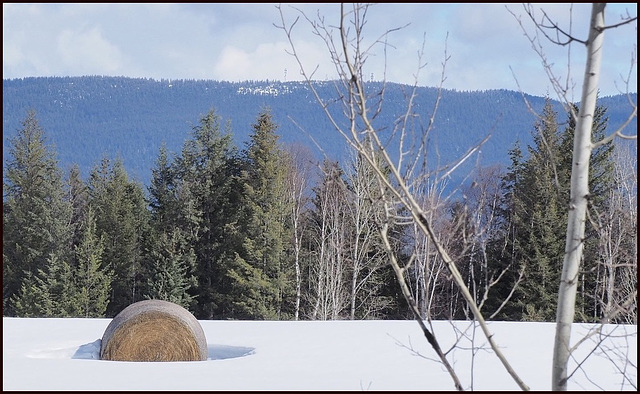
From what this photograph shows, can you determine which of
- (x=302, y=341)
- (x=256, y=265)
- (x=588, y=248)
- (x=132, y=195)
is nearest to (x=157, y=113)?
(x=132, y=195)

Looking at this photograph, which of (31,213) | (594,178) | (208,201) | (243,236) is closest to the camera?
(594,178)

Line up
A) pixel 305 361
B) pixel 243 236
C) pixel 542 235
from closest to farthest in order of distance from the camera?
pixel 305 361 < pixel 542 235 < pixel 243 236

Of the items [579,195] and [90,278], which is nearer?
[579,195]

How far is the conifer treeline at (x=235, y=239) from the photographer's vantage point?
17469 mm

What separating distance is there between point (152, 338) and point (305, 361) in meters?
1.72

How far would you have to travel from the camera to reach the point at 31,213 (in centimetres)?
1964

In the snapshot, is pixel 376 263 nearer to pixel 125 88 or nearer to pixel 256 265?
pixel 256 265

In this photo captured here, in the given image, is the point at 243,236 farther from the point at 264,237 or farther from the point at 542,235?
the point at 542,235

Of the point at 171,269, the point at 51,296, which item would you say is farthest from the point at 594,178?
the point at 51,296

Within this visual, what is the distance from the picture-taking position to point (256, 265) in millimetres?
19109

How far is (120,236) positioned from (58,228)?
1.53 m

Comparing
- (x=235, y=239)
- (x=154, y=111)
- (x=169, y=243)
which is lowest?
(x=169, y=243)

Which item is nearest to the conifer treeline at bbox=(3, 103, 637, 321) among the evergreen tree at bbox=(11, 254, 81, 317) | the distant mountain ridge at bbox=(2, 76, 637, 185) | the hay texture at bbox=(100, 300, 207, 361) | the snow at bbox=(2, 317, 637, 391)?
the evergreen tree at bbox=(11, 254, 81, 317)

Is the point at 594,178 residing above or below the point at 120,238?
above
